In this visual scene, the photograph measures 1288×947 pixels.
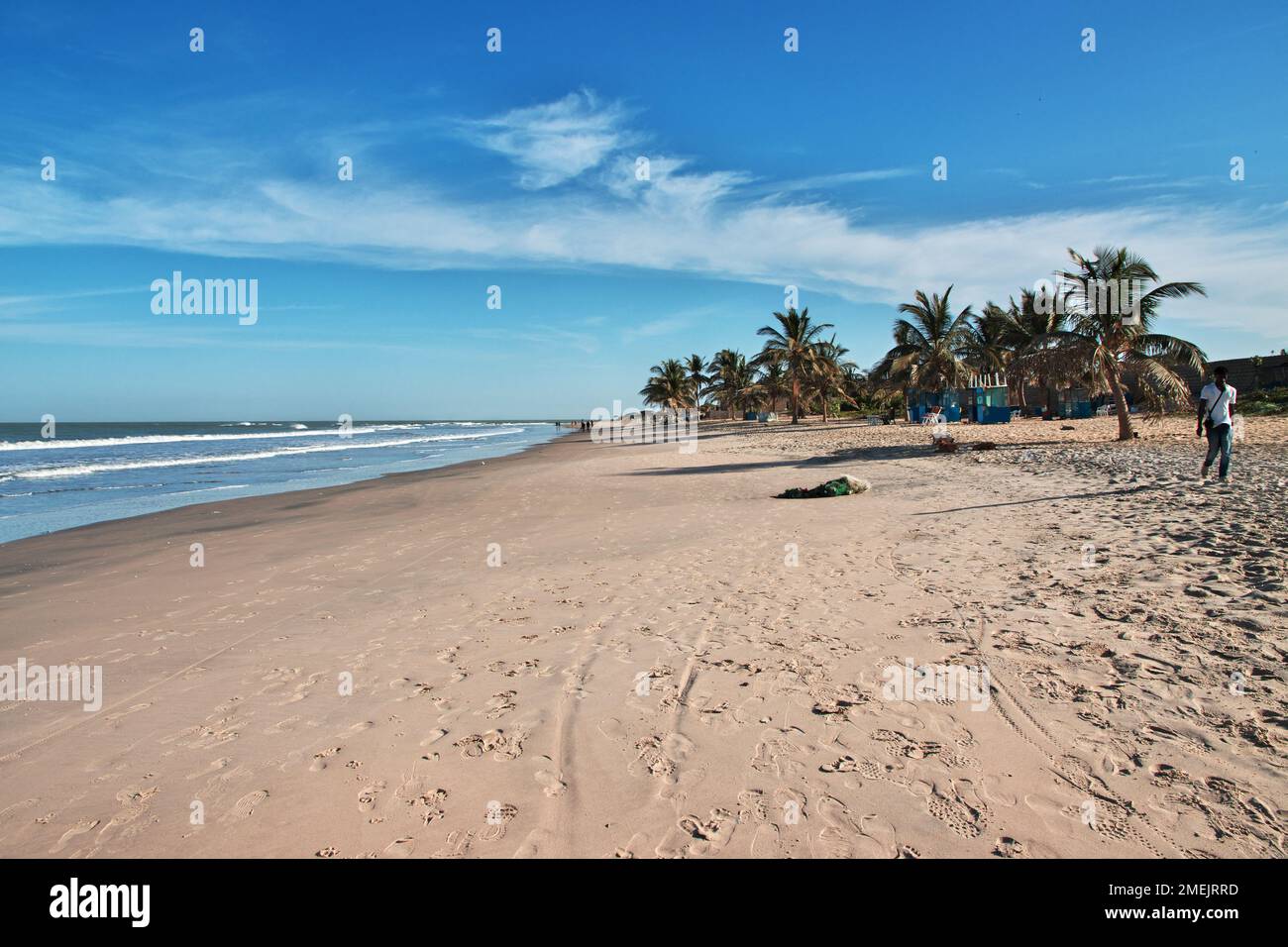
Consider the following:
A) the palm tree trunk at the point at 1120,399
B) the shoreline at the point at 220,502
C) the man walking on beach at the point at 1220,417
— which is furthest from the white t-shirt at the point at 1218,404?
the shoreline at the point at 220,502

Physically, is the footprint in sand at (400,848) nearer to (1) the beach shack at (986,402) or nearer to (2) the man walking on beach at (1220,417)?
(2) the man walking on beach at (1220,417)

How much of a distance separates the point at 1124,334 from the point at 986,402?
61.2 feet

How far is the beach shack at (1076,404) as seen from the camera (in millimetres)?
33500

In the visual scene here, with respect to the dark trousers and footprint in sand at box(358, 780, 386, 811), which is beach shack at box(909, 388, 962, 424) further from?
footprint in sand at box(358, 780, 386, 811)

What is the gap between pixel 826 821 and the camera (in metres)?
2.91

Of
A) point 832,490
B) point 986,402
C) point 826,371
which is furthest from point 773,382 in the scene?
point 832,490

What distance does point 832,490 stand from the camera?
13.0m

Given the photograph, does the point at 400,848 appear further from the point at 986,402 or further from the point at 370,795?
the point at 986,402
